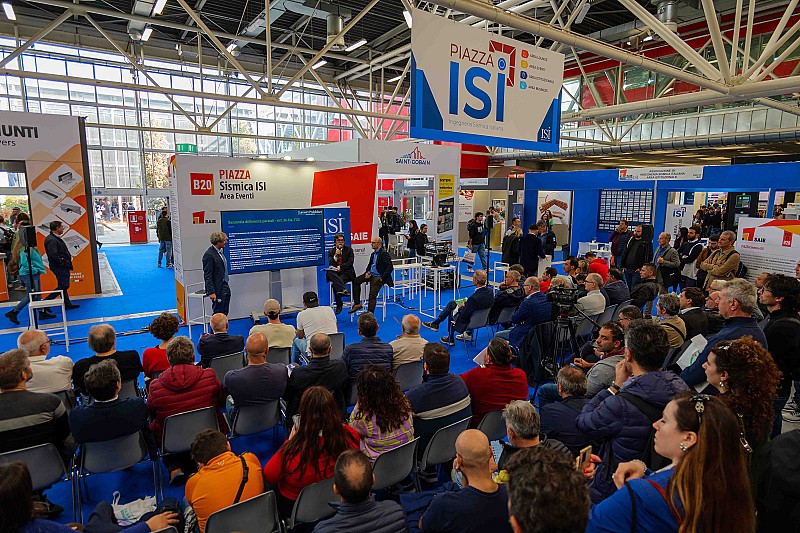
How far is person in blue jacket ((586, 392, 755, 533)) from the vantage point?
4.28 ft

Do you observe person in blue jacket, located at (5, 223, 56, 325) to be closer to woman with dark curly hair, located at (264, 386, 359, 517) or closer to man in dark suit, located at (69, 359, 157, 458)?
man in dark suit, located at (69, 359, 157, 458)

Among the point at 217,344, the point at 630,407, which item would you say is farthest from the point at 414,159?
the point at 630,407

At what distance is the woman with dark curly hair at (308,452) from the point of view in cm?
227

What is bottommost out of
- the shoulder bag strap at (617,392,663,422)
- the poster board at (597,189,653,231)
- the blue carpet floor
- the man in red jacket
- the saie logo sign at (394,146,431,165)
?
the blue carpet floor

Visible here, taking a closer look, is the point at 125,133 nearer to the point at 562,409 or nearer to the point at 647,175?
the point at 647,175

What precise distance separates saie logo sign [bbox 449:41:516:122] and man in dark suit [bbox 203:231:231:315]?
→ 4.25m

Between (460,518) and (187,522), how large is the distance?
131cm

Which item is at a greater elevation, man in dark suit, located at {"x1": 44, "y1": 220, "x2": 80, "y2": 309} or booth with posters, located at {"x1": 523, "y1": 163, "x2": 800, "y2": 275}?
booth with posters, located at {"x1": 523, "y1": 163, "x2": 800, "y2": 275}

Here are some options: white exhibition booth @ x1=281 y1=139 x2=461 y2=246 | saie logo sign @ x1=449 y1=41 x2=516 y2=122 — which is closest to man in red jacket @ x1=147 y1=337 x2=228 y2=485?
saie logo sign @ x1=449 y1=41 x2=516 y2=122

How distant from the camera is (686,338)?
3.91 metres

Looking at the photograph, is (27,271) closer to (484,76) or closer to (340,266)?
(340,266)

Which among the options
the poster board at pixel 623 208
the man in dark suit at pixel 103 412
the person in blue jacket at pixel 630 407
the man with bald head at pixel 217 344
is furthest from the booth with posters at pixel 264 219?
the poster board at pixel 623 208

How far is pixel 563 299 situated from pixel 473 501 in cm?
321

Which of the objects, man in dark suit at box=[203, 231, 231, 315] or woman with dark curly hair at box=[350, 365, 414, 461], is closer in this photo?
woman with dark curly hair at box=[350, 365, 414, 461]
